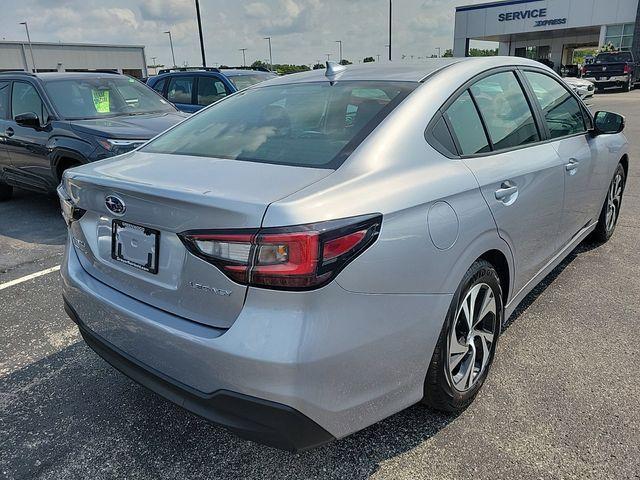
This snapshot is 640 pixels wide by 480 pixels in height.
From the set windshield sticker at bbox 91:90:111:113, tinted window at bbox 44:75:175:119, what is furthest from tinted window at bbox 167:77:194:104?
windshield sticker at bbox 91:90:111:113

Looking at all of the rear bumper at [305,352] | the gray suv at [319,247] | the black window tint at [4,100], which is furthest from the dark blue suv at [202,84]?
the rear bumper at [305,352]

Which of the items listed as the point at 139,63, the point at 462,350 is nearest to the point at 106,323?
the point at 462,350

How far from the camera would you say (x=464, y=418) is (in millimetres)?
2459

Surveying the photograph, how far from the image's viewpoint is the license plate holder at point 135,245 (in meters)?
1.96

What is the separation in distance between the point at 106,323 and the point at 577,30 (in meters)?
49.6

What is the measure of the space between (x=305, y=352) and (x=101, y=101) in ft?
20.2

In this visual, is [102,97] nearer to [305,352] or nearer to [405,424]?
[405,424]

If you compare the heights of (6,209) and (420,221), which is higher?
(420,221)

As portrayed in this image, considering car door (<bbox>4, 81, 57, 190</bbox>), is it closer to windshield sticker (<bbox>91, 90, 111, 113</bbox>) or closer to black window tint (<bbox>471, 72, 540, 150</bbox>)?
windshield sticker (<bbox>91, 90, 111, 113</bbox>)

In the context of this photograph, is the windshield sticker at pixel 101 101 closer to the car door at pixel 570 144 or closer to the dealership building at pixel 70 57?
the car door at pixel 570 144

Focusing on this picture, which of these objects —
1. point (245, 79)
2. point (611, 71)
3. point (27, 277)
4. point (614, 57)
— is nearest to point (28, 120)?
point (27, 277)

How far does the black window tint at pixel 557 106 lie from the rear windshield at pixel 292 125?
1282mm

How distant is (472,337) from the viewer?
2.45 m

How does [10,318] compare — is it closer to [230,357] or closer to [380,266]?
[230,357]
